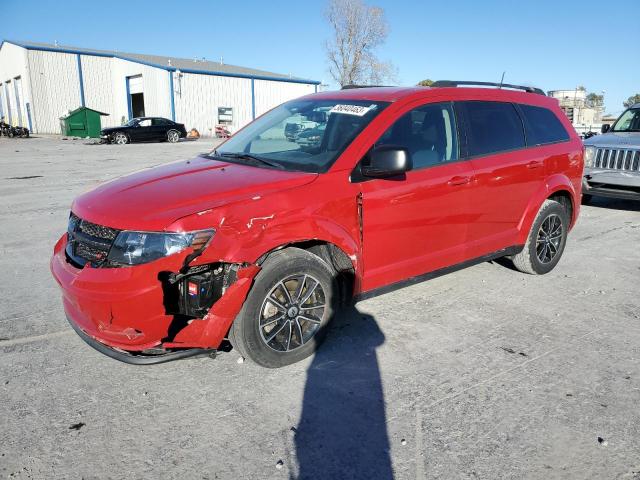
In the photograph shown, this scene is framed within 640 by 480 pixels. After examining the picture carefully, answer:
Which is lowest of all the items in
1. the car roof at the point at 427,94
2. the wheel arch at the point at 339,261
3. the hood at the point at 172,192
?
the wheel arch at the point at 339,261

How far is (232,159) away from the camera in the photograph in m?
3.99

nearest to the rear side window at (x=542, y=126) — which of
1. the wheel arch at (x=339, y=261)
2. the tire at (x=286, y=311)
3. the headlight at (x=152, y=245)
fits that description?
the wheel arch at (x=339, y=261)

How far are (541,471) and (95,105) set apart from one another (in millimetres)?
44393

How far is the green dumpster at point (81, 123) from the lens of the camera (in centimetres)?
3366

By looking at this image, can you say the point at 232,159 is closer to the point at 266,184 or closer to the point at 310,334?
the point at 266,184

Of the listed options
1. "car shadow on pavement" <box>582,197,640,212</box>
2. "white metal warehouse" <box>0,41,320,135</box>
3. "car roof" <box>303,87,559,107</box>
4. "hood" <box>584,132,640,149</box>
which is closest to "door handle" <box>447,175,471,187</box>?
"car roof" <box>303,87,559,107</box>

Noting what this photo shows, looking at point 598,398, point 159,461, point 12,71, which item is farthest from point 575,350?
point 12,71

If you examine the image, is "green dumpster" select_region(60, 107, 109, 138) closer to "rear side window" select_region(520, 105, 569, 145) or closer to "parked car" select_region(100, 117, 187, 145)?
"parked car" select_region(100, 117, 187, 145)

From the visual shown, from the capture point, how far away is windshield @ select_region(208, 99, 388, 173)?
12.0 feet

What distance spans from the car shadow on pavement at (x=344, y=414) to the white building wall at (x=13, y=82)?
42.4 metres

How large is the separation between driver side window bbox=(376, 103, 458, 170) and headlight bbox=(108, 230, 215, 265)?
156cm

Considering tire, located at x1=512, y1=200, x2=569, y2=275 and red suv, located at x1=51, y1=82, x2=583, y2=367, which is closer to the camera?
red suv, located at x1=51, y1=82, x2=583, y2=367

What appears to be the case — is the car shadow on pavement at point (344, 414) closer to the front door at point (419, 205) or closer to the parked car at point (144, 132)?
the front door at point (419, 205)

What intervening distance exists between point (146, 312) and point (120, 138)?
28.0 metres
